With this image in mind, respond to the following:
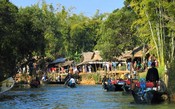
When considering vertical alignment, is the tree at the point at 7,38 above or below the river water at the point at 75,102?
above

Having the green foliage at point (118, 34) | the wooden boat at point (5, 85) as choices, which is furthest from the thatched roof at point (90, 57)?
the wooden boat at point (5, 85)

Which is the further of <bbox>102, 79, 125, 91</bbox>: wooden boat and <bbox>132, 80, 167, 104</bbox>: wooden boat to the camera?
<bbox>102, 79, 125, 91</bbox>: wooden boat

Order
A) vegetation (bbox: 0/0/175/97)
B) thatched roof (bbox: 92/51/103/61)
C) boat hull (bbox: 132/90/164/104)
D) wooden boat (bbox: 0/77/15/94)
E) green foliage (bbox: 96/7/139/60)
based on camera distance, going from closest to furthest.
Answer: boat hull (bbox: 132/90/164/104), vegetation (bbox: 0/0/175/97), wooden boat (bbox: 0/77/15/94), green foliage (bbox: 96/7/139/60), thatched roof (bbox: 92/51/103/61)

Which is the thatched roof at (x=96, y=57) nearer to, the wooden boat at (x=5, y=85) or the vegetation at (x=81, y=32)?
the vegetation at (x=81, y=32)

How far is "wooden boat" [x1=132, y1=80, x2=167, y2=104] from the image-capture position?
87.9 ft

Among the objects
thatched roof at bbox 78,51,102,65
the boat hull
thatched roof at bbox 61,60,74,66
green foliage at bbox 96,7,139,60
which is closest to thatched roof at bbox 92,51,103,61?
thatched roof at bbox 78,51,102,65

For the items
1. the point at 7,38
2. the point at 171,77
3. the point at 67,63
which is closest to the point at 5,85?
the point at 7,38

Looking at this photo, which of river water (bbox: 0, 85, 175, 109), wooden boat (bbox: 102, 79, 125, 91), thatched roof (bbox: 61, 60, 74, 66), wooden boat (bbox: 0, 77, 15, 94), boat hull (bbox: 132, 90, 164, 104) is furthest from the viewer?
thatched roof (bbox: 61, 60, 74, 66)

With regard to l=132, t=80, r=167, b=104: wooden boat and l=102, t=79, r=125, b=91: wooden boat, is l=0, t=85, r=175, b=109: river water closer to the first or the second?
l=132, t=80, r=167, b=104: wooden boat

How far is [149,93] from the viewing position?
87.5 feet

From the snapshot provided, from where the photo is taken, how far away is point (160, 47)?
3691 centimetres

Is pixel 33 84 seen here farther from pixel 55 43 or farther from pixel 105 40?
pixel 55 43

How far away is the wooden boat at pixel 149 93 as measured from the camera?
26781mm

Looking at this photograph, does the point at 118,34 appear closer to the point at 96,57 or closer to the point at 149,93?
the point at 96,57
